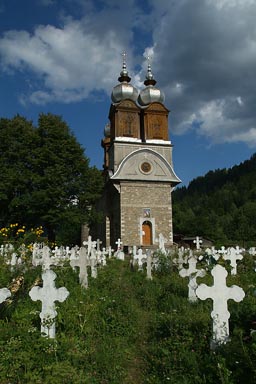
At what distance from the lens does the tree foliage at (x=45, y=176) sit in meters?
22.9

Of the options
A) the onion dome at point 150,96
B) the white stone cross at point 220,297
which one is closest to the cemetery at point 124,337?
the white stone cross at point 220,297

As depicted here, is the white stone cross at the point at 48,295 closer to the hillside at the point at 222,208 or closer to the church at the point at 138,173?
the church at the point at 138,173

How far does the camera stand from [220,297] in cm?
459

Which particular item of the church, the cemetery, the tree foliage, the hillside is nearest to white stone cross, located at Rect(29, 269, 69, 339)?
the cemetery

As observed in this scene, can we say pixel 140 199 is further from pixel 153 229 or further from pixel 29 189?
pixel 29 189

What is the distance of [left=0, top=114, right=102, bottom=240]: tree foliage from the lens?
22906mm

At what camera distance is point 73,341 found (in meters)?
4.71

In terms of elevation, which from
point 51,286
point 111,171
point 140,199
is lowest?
point 51,286

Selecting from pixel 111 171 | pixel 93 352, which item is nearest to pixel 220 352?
pixel 93 352

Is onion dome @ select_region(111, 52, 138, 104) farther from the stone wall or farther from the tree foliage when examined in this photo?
the stone wall

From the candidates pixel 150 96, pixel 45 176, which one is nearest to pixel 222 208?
pixel 150 96

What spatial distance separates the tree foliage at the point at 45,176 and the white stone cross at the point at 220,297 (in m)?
18.8

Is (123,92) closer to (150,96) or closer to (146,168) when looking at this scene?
(150,96)

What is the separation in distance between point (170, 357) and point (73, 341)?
1363mm
